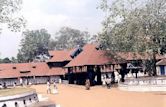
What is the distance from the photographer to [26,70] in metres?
69.8

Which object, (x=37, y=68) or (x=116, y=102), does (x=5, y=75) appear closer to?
(x=37, y=68)

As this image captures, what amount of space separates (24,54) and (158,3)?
186ft

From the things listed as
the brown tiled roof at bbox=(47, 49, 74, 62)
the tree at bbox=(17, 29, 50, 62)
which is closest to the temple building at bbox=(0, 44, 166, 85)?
the brown tiled roof at bbox=(47, 49, 74, 62)

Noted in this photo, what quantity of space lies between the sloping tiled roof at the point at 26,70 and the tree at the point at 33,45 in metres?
26.0

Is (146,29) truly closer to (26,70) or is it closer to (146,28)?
(146,28)

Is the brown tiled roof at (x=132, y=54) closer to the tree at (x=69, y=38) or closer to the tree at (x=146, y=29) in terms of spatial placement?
the tree at (x=146, y=29)

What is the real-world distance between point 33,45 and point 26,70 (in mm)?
31270

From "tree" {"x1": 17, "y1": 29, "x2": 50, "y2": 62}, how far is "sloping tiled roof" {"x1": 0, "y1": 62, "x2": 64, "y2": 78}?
85.2 ft

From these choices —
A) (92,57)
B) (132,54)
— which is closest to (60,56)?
(132,54)

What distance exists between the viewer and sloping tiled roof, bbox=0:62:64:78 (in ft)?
225

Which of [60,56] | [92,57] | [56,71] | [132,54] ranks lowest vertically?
[56,71]

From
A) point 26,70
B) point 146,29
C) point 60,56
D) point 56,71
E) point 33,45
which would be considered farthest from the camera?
point 33,45

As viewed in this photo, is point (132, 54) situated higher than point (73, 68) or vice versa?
point (132, 54)

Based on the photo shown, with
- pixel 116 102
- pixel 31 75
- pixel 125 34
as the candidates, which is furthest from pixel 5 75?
pixel 116 102
